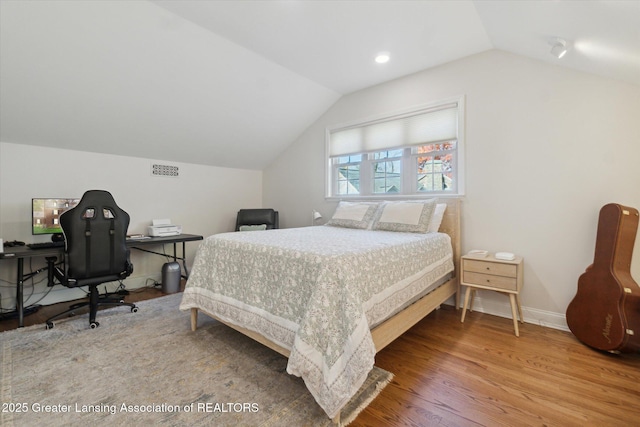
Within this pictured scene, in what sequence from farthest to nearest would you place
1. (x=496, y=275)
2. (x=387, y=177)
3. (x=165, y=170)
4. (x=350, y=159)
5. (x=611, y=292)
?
(x=350, y=159), (x=165, y=170), (x=387, y=177), (x=496, y=275), (x=611, y=292)

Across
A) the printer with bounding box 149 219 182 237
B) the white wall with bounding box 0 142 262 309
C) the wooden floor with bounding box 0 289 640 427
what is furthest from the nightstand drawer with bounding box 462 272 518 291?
the white wall with bounding box 0 142 262 309

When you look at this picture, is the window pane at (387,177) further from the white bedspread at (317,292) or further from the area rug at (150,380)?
the area rug at (150,380)

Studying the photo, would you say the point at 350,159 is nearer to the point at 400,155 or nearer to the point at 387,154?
the point at 387,154

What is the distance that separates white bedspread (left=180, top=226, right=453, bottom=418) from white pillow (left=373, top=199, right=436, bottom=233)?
0.31m

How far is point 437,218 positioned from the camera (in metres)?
2.96

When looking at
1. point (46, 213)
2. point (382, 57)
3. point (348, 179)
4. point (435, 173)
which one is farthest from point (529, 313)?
point (46, 213)

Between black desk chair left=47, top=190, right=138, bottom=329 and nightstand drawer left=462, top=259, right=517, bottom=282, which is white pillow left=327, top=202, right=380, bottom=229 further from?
black desk chair left=47, top=190, right=138, bottom=329

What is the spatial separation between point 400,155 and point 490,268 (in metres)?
1.73

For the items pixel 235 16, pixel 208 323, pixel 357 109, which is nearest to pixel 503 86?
pixel 357 109

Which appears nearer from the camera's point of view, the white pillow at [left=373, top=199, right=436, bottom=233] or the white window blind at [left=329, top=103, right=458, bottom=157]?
the white pillow at [left=373, top=199, right=436, bottom=233]

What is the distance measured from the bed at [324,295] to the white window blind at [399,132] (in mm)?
1229

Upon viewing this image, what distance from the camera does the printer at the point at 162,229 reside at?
3556 mm

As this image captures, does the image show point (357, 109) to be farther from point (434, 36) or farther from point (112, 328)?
point (112, 328)

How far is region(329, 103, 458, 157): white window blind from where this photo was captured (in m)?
3.17
